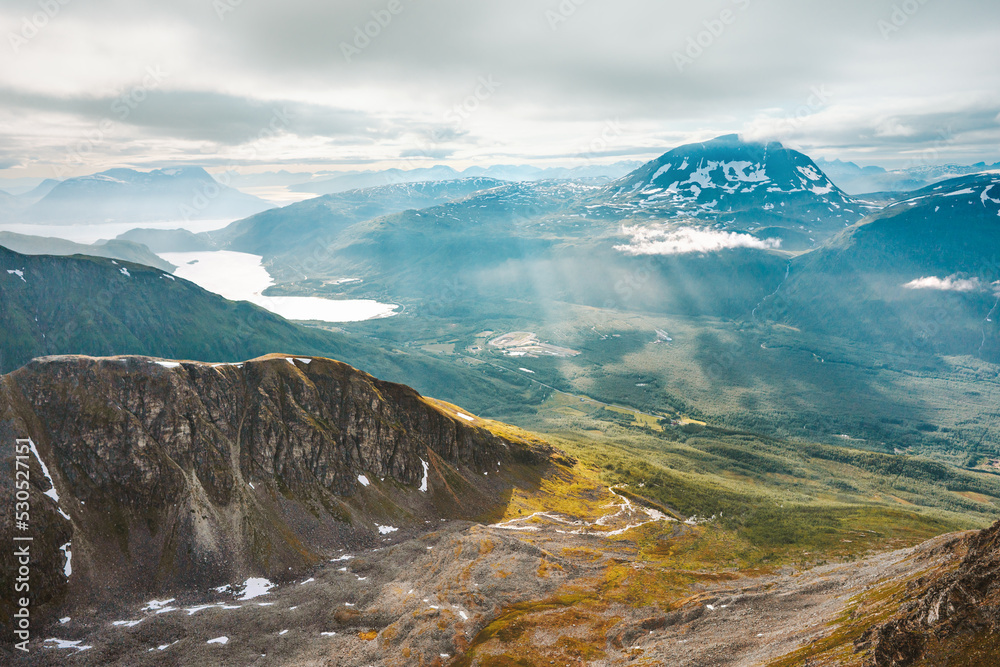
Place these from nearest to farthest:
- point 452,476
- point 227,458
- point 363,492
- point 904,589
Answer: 1. point 904,589
2. point 227,458
3. point 363,492
4. point 452,476

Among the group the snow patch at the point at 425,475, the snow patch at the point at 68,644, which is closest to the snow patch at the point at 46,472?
the snow patch at the point at 68,644

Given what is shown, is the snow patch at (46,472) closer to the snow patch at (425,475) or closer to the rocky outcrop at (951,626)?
the snow patch at (425,475)

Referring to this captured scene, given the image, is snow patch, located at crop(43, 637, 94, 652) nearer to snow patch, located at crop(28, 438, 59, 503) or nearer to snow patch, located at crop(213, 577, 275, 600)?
snow patch, located at crop(213, 577, 275, 600)

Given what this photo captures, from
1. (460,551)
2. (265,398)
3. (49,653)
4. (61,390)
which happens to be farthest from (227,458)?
(460,551)

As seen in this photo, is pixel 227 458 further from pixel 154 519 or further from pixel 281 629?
pixel 281 629

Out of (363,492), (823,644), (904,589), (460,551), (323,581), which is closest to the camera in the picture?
(823,644)

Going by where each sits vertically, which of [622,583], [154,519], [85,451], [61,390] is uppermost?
[61,390]

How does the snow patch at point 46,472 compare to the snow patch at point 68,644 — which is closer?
the snow patch at point 68,644

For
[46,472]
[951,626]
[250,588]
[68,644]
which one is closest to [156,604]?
[68,644]
